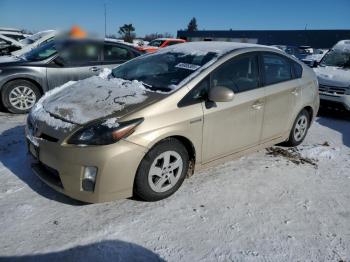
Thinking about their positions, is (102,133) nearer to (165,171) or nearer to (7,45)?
(165,171)

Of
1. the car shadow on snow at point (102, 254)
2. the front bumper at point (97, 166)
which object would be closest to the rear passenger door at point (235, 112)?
the front bumper at point (97, 166)

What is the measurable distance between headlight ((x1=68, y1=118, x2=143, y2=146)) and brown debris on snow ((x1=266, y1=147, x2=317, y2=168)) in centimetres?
272

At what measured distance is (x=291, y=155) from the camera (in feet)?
16.5

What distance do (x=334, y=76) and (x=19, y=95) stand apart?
22.0 feet

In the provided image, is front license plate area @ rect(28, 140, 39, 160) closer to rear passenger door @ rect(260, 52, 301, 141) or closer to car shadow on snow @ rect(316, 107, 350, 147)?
rear passenger door @ rect(260, 52, 301, 141)

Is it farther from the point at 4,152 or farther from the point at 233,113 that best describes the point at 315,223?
the point at 4,152

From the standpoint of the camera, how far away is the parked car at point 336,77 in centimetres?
750

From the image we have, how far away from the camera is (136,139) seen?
10.1ft

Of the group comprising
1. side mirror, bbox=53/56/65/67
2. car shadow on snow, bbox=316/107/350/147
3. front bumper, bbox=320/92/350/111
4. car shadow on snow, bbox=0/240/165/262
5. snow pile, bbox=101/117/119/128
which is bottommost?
car shadow on snow, bbox=0/240/165/262

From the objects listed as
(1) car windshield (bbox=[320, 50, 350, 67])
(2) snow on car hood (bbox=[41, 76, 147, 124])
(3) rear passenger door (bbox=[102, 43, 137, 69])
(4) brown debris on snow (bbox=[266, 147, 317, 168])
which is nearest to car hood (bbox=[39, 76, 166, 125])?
(2) snow on car hood (bbox=[41, 76, 147, 124])

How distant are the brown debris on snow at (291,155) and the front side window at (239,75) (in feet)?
4.26

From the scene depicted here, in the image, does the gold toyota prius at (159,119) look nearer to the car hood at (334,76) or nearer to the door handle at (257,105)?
the door handle at (257,105)

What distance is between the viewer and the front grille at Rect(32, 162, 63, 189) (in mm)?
3189

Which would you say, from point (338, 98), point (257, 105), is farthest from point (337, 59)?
point (257, 105)
